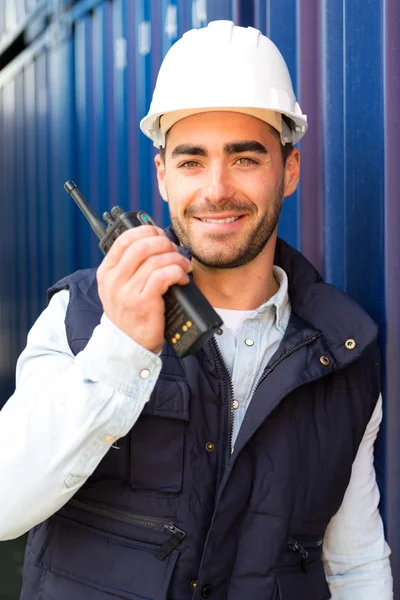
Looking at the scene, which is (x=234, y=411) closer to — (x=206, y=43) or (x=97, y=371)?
(x=97, y=371)

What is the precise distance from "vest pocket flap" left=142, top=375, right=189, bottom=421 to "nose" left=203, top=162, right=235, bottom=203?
529mm

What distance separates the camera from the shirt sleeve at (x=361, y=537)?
2.25m

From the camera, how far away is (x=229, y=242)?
2189 millimetres

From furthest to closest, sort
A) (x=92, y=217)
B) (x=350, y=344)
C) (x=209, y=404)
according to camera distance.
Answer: (x=350, y=344), (x=209, y=404), (x=92, y=217)

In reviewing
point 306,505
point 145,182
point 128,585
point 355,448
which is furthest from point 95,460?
point 145,182

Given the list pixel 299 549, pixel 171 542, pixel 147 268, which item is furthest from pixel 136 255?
pixel 299 549

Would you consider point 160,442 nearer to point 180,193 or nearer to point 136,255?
point 136,255

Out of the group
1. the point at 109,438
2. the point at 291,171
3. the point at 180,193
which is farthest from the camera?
the point at 291,171

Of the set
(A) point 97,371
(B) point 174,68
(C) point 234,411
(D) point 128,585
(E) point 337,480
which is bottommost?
(D) point 128,585

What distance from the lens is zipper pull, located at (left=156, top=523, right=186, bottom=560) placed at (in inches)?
73.2

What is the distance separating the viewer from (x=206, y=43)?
2.22 m

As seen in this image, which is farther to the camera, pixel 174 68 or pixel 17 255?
pixel 17 255

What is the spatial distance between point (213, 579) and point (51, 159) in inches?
155

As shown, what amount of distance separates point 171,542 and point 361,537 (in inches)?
27.0
